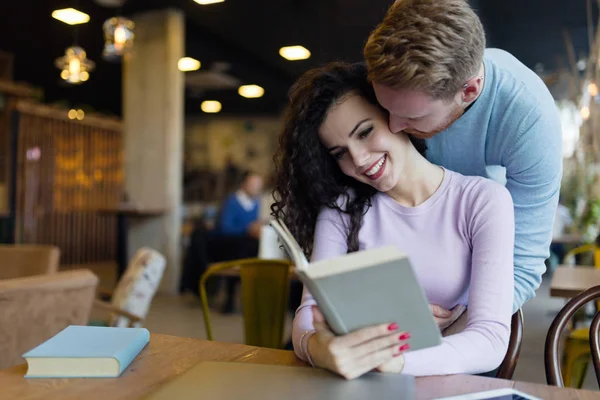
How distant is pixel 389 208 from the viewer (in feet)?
4.74

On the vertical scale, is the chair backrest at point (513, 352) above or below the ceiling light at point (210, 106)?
below

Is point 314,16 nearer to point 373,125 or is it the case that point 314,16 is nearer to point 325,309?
point 373,125

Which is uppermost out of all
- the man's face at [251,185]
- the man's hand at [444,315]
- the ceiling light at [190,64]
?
the ceiling light at [190,64]

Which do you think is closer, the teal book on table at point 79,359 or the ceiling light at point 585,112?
the teal book on table at point 79,359

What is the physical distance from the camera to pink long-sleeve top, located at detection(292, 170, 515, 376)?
3.88ft

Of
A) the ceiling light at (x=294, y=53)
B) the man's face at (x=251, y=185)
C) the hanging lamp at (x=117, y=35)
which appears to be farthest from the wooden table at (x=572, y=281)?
the ceiling light at (x=294, y=53)

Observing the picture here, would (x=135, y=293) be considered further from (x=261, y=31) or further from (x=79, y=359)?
(x=261, y=31)

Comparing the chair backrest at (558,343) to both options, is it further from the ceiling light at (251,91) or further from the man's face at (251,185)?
the ceiling light at (251,91)

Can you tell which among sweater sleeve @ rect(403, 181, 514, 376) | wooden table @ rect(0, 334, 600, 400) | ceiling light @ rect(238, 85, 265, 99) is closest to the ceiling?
ceiling light @ rect(238, 85, 265, 99)

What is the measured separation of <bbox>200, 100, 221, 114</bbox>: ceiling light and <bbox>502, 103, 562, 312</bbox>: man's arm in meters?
12.1

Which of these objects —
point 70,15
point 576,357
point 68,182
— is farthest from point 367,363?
point 68,182

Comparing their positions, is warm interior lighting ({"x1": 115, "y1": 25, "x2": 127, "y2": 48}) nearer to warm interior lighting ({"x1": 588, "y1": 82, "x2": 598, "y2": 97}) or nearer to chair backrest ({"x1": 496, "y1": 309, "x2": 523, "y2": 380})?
warm interior lighting ({"x1": 588, "y1": 82, "x2": 598, "y2": 97})

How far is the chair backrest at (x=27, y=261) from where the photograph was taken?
290 cm

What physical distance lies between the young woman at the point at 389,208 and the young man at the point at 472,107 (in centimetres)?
8
